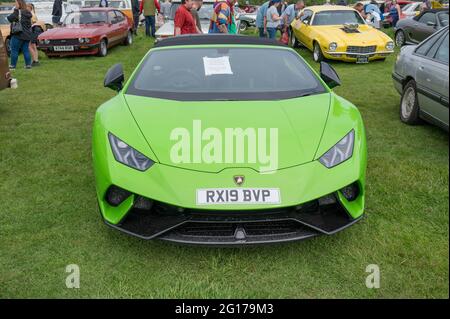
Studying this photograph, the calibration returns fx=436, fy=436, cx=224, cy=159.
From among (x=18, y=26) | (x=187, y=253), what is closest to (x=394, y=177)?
(x=187, y=253)

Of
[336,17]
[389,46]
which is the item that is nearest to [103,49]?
[336,17]

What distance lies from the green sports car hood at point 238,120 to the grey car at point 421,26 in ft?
31.5

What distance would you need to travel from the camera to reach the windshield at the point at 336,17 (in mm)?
11531

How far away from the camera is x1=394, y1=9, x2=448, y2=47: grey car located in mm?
11461

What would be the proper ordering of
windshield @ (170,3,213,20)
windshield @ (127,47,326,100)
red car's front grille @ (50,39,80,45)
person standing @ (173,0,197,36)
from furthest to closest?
windshield @ (170,3,213,20) → red car's front grille @ (50,39,80,45) → person standing @ (173,0,197,36) → windshield @ (127,47,326,100)

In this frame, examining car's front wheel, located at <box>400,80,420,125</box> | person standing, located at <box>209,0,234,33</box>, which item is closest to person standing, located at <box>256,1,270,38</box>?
person standing, located at <box>209,0,234,33</box>

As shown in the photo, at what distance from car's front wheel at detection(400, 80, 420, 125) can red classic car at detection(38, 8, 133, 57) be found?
Answer: 875cm

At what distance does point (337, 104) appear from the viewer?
3508 mm

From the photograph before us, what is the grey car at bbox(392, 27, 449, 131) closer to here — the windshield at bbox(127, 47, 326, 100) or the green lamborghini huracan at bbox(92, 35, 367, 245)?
the windshield at bbox(127, 47, 326, 100)

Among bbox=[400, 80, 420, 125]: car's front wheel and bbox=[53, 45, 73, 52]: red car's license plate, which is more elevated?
bbox=[400, 80, 420, 125]: car's front wheel

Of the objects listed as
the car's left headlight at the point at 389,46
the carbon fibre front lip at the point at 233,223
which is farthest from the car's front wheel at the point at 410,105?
the car's left headlight at the point at 389,46

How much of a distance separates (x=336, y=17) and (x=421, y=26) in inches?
102

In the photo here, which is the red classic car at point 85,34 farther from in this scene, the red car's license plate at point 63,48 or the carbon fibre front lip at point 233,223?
the carbon fibre front lip at point 233,223

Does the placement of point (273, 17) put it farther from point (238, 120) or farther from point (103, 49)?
point (238, 120)
